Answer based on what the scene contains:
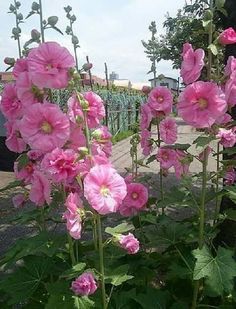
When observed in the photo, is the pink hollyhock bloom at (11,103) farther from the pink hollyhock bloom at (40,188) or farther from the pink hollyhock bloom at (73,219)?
the pink hollyhock bloom at (73,219)

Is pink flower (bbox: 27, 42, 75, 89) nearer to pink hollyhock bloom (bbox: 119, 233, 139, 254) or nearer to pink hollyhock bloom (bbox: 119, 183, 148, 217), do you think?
pink hollyhock bloom (bbox: 119, 233, 139, 254)

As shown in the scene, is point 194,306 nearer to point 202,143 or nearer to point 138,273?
point 138,273

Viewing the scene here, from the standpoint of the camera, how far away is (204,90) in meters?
1.90

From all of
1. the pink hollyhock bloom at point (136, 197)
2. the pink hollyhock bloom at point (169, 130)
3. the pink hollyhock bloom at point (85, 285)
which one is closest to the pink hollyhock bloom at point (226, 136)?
the pink hollyhock bloom at point (169, 130)

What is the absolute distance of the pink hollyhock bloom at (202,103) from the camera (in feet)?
6.18

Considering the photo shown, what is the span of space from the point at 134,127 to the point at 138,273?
1372 mm

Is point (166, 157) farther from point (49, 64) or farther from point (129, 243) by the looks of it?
point (49, 64)

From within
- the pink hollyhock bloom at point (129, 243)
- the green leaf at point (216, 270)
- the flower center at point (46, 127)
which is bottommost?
the green leaf at point (216, 270)

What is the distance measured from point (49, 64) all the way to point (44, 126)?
0.86 ft

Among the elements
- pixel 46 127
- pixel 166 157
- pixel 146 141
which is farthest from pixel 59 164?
pixel 146 141

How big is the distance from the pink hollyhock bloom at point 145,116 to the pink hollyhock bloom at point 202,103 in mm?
676

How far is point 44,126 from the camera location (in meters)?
1.78

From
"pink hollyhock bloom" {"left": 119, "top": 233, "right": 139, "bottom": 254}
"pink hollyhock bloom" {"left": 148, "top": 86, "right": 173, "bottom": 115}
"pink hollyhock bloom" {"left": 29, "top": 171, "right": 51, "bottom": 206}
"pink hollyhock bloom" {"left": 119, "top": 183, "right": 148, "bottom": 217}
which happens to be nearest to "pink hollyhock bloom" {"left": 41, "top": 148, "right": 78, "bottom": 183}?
"pink hollyhock bloom" {"left": 29, "top": 171, "right": 51, "bottom": 206}

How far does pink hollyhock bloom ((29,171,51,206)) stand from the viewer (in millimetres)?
1913
